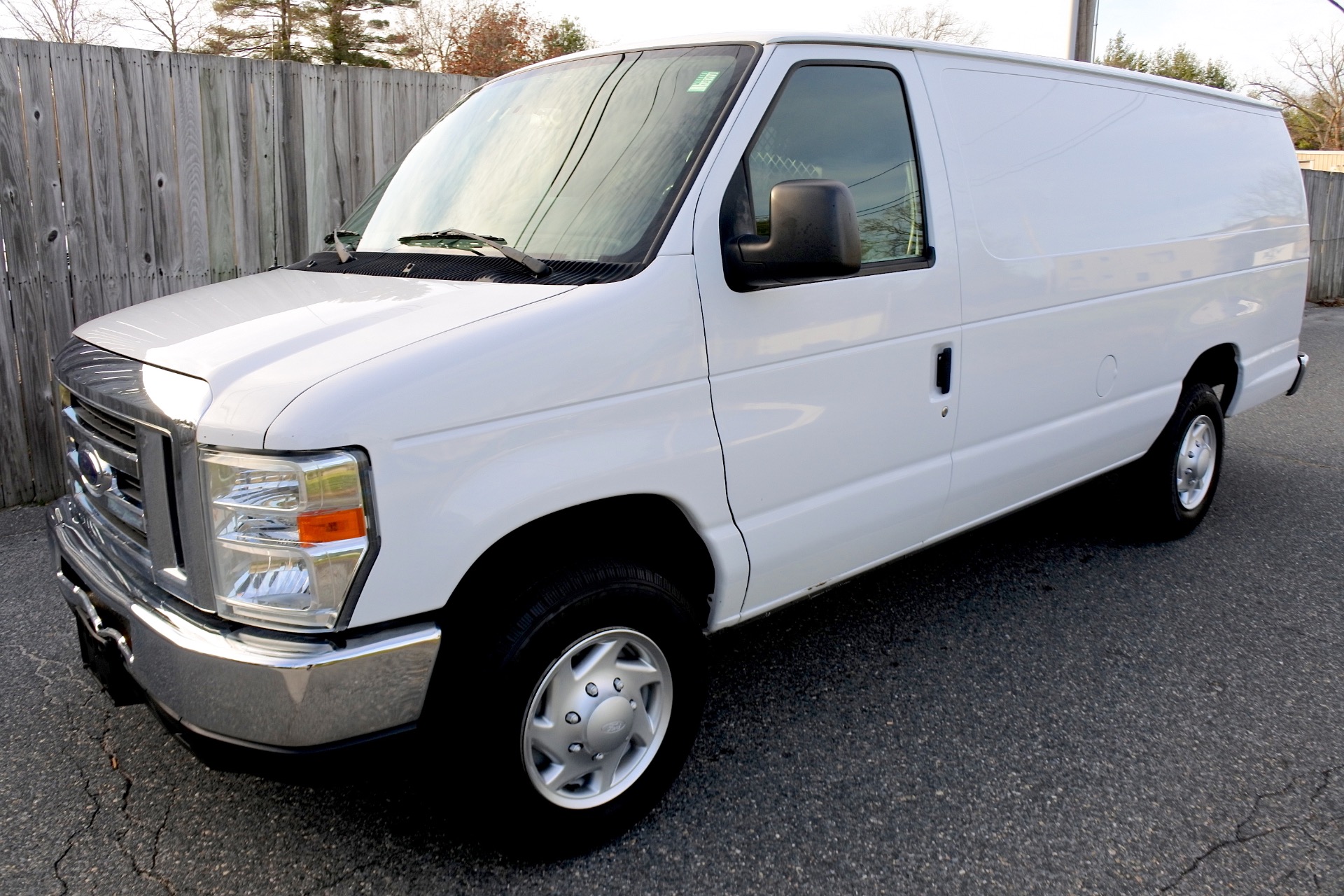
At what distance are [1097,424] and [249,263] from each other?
464 cm

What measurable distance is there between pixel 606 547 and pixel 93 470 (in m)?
1.36

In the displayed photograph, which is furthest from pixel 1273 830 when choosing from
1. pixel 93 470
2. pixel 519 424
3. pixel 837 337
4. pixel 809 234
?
pixel 93 470

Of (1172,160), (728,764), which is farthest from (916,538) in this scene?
(1172,160)

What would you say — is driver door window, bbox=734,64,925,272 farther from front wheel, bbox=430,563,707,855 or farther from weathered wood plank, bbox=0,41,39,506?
weathered wood plank, bbox=0,41,39,506

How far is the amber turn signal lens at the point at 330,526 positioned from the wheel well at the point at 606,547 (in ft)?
1.15

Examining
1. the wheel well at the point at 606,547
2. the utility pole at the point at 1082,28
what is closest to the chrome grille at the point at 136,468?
the wheel well at the point at 606,547

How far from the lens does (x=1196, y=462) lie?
5004 mm

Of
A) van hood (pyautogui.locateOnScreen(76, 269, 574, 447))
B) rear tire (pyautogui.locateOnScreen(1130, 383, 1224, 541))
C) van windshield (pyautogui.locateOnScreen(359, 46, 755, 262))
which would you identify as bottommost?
rear tire (pyautogui.locateOnScreen(1130, 383, 1224, 541))

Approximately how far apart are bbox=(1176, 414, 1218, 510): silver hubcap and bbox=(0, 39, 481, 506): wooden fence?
16.1ft

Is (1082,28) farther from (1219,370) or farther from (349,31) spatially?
(349,31)

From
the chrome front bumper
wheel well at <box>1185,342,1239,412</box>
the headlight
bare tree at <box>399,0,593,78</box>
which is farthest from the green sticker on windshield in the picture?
bare tree at <box>399,0,593,78</box>

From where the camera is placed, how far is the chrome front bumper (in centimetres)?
211

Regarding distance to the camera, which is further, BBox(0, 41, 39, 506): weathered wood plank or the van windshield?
BBox(0, 41, 39, 506): weathered wood plank

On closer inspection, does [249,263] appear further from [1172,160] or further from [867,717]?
[1172,160]
